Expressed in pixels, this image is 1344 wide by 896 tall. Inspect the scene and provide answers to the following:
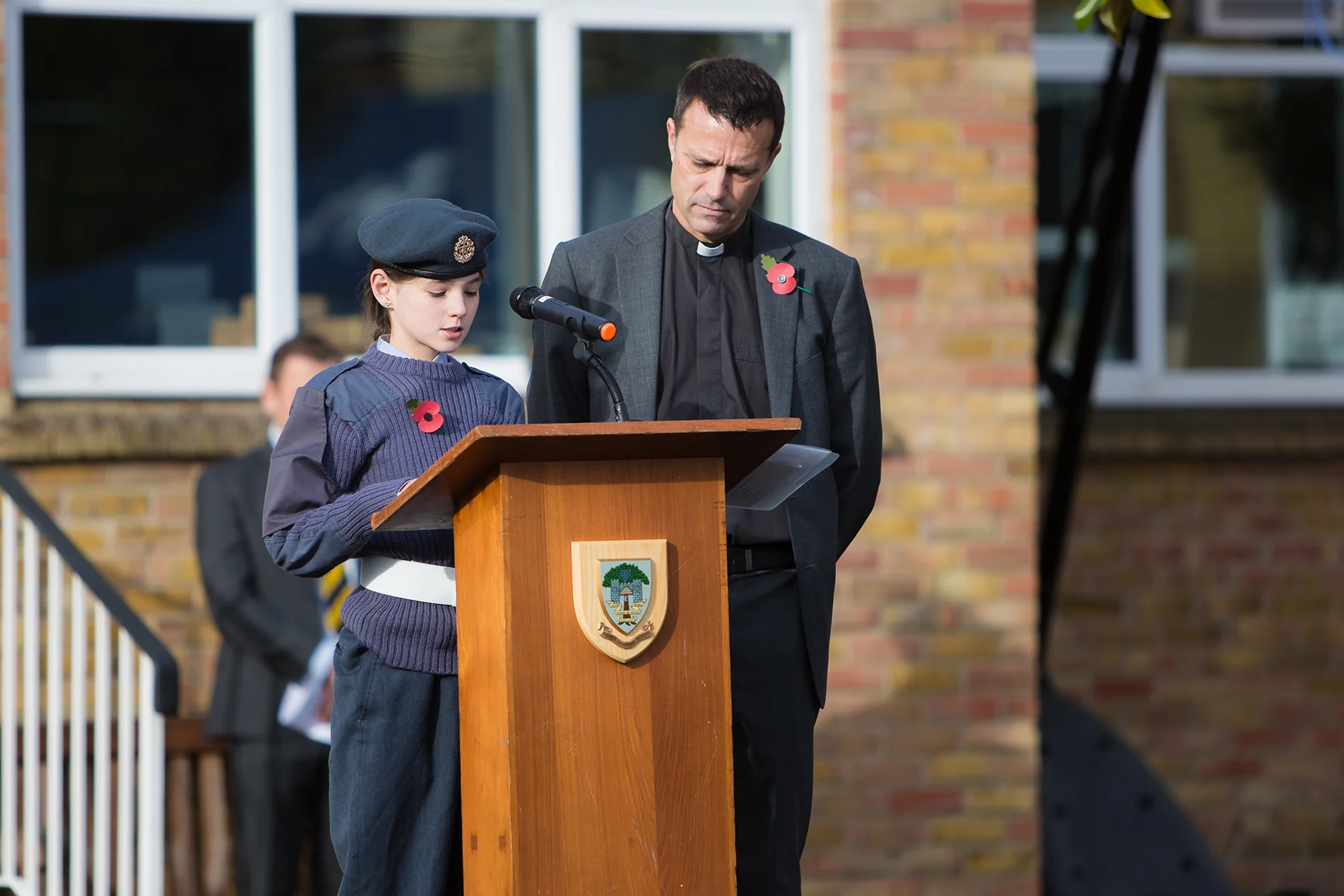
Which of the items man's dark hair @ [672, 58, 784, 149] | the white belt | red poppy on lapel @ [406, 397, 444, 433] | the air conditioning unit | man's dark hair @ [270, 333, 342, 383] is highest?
the air conditioning unit

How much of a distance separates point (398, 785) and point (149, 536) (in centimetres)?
300

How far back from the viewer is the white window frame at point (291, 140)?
5449 millimetres

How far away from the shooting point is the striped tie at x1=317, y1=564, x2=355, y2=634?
486 centimetres

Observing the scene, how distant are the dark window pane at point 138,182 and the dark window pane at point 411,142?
231 millimetres

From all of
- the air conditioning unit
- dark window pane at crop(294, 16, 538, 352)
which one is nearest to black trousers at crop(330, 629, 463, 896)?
dark window pane at crop(294, 16, 538, 352)

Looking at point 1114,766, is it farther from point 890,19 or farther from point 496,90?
point 496,90

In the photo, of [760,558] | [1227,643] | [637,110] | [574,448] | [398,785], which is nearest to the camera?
[574,448]

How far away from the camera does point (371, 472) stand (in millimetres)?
2771

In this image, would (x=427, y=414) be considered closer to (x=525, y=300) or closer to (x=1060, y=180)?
(x=525, y=300)

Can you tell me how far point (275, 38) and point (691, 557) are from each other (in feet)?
12.0

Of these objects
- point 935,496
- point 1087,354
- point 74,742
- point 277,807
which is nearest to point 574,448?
point 74,742

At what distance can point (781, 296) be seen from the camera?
122 inches

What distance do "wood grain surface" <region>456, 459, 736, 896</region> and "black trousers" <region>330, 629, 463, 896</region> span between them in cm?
21

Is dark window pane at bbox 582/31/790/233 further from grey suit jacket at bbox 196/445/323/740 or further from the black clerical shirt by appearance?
the black clerical shirt
